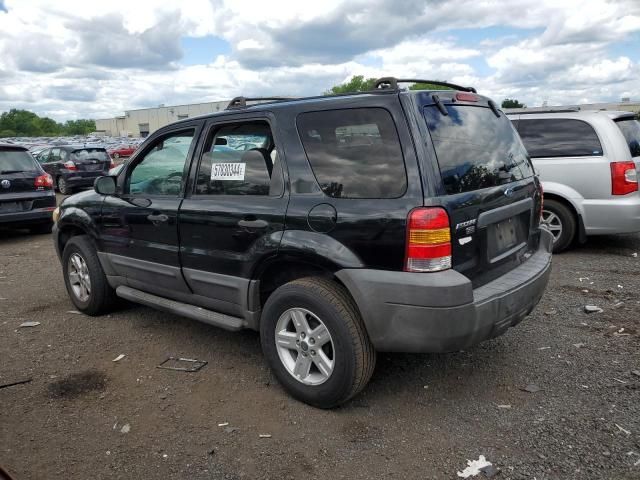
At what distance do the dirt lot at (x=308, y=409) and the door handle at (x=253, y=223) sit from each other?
1101 mm

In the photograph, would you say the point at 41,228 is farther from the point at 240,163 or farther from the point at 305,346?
the point at 305,346

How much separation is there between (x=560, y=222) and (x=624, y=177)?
883 millimetres

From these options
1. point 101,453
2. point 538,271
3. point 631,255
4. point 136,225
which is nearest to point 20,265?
point 136,225

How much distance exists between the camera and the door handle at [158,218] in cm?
411

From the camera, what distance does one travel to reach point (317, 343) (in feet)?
10.7

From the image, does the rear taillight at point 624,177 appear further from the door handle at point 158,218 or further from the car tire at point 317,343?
the door handle at point 158,218

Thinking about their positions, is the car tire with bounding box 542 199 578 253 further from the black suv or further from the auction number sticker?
the auction number sticker

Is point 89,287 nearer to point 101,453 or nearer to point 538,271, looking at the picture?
point 101,453

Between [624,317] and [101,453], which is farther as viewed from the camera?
[624,317]

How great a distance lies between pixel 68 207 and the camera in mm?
5219

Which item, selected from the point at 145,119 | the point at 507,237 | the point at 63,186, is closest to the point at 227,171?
the point at 507,237

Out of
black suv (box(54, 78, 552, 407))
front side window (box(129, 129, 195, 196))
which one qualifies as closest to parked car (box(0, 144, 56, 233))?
front side window (box(129, 129, 195, 196))

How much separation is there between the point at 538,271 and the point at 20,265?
270 inches

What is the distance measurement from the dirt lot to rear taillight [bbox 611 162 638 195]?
208 cm
